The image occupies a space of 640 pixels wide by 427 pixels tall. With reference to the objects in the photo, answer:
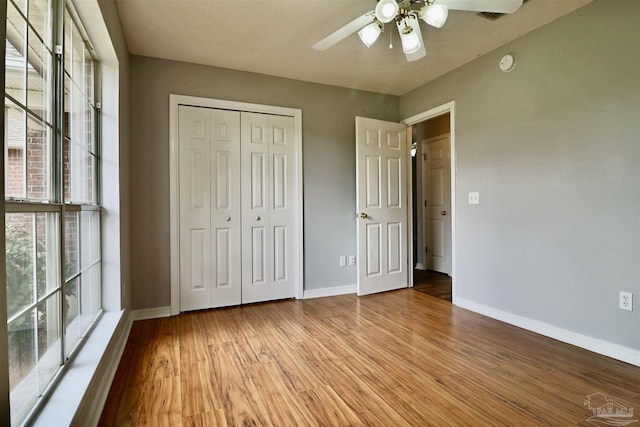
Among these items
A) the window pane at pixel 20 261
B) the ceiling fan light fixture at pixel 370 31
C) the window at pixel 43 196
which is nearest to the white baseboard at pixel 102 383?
the window at pixel 43 196

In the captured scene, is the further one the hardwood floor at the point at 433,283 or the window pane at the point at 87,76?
the hardwood floor at the point at 433,283

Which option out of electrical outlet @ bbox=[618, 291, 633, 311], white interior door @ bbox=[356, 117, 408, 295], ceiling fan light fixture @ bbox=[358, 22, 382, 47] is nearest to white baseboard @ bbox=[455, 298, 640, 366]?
electrical outlet @ bbox=[618, 291, 633, 311]

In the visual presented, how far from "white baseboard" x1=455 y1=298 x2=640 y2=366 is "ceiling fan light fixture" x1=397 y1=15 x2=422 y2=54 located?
233cm

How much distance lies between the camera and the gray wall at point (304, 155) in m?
2.94

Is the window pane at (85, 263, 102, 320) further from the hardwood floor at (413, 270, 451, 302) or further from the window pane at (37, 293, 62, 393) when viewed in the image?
the hardwood floor at (413, 270, 451, 302)

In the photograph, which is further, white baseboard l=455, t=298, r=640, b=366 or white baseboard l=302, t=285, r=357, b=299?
white baseboard l=302, t=285, r=357, b=299

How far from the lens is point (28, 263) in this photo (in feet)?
3.81

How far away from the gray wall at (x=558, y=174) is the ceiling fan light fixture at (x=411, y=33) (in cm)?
122

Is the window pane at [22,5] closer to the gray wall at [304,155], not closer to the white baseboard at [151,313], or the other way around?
the gray wall at [304,155]

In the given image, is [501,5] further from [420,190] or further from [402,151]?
[420,190]

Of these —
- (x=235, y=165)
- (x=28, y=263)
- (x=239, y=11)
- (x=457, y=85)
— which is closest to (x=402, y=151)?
(x=457, y=85)

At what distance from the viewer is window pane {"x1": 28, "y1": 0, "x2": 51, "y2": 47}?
125cm

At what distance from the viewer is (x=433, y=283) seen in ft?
14.0

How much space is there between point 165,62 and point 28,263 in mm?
2485
